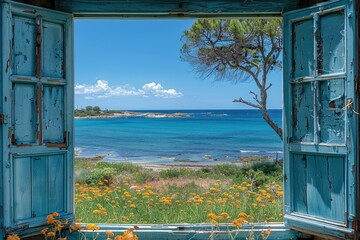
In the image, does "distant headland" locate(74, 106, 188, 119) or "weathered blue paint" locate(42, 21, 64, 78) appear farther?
"distant headland" locate(74, 106, 188, 119)

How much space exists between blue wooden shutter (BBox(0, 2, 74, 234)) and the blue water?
15644 mm

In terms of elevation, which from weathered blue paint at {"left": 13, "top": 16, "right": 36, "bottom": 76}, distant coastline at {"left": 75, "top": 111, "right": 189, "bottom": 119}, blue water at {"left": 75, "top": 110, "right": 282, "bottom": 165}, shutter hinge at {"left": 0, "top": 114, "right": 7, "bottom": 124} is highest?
distant coastline at {"left": 75, "top": 111, "right": 189, "bottom": 119}

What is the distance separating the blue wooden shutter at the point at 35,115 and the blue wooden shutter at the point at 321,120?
1.84 meters

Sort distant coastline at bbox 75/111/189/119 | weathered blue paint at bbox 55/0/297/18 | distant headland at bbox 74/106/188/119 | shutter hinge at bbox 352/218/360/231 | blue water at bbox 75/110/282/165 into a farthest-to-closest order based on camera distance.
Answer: distant coastline at bbox 75/111/189/119, distant headland at bbox 74/106/188/119, blue water at bbox 75/110/282/165, weathered blue paint at bbox 55/0/297/18, shutter hinge at bbox 352/218/360/231

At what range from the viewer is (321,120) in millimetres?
2910

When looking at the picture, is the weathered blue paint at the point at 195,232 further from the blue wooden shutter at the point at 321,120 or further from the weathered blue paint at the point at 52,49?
the weathered blue paint at the point at 52,49

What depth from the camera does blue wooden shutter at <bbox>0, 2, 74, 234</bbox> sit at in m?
2.74

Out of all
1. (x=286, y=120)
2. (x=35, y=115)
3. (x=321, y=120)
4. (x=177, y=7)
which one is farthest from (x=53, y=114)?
(x=321, y=120)

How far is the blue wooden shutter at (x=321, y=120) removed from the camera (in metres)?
2.73

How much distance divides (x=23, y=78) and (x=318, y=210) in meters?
2.49

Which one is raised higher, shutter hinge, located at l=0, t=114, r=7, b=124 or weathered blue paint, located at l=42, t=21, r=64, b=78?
weathered blue paint, located at l=42, t=21, r=64, b=78

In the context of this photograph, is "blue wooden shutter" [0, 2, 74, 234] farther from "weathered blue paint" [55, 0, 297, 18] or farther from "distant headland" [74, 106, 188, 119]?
"distant headland" [74, 106, 188, 119]

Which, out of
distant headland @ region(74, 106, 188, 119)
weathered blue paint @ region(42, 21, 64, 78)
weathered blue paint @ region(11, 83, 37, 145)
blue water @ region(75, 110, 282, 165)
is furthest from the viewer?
distant headland @ region(74, 106, 188, 119)

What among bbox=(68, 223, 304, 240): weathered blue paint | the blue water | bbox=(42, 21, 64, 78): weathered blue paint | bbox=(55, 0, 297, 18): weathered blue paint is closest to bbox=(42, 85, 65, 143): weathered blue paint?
bbox=(42, 21, 64, 78): weathered blue paint
